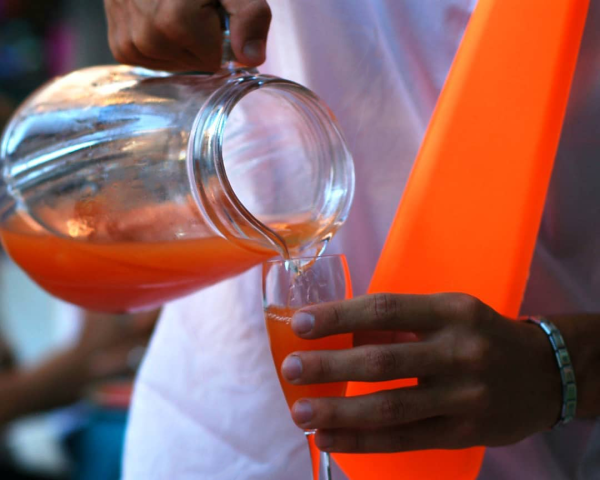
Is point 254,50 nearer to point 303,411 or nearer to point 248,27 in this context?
point 248,27

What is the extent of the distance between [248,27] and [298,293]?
23 cm

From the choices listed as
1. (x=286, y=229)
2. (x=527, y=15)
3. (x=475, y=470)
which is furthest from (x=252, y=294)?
(x=527, y=15)

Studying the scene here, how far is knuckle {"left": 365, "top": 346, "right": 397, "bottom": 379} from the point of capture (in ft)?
1.59

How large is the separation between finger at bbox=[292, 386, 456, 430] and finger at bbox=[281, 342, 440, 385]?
0.05ft

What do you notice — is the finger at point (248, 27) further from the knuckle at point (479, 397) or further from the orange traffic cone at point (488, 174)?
the knuckle at point (479, 397)

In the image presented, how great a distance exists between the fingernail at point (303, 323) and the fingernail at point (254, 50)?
250 millimetres

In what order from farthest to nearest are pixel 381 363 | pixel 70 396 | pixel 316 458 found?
pixel 70 396 → pixel 316 458 → pixel 381 363

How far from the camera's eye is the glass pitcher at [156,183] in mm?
600

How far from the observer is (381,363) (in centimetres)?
48

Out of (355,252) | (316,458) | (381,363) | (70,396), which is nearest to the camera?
(381,363)

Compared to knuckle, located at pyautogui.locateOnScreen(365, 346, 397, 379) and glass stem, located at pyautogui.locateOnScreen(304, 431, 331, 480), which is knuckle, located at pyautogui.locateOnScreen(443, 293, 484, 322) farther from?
glass stem, located at pyautogui.locateOnScreen(304, 431, 331, 480)

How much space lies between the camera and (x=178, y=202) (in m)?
0.61

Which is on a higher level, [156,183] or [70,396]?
[156,183]

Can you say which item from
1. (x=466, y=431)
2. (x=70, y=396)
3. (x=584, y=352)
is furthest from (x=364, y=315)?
(x=70, y=396)
